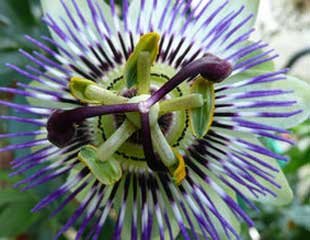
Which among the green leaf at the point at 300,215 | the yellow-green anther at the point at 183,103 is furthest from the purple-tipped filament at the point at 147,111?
the green leaf at the point at 300,215

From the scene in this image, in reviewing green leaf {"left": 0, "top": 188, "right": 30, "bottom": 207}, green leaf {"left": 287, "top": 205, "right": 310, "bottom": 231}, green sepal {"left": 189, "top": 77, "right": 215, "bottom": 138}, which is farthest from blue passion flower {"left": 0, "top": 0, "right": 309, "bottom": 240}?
green leaf {"left": 287, "top": 205, "right": 310, "bottom": 231}

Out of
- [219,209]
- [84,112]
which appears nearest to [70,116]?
[84,112]

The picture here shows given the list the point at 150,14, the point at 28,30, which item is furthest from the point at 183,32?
the point at 28,30

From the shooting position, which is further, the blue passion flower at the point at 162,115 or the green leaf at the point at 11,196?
the green leaf at the point at 11,196

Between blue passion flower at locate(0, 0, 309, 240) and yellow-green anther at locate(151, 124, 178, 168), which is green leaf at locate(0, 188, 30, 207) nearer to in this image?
blue passion flower at locate(0, 0, 309, 240)

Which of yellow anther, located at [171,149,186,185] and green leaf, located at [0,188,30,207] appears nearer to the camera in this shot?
yellow anther, located at [171,149,186,185]

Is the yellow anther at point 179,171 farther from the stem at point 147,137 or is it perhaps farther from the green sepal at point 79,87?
the green sepal at point 79,87

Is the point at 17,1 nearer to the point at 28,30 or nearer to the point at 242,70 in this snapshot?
the point at 28,30
